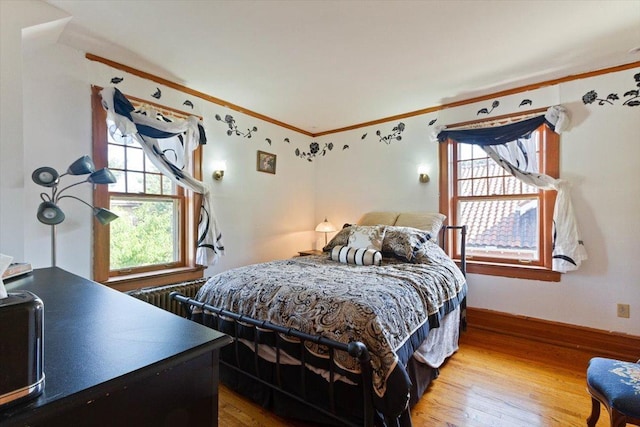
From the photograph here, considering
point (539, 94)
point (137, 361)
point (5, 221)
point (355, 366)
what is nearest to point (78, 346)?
point (137, 361)

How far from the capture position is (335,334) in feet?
4.93

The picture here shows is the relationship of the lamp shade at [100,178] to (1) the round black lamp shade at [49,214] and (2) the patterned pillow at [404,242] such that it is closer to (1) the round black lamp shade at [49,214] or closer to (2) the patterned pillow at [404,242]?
(1) the round black lamp shade at [49,214]

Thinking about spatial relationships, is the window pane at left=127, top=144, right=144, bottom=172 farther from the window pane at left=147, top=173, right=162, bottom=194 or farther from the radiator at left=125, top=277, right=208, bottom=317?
the radiator at left=125, top=277, right=208, bottom=317

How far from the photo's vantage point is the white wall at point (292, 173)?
1.85 meters

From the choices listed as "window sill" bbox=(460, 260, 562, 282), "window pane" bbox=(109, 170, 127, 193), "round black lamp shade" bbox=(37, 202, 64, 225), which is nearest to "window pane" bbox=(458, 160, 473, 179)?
"window sill" bbox=(460, 260, 562, 282)

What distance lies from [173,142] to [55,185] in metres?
1.14

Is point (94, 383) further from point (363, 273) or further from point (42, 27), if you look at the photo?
point (42, 27)

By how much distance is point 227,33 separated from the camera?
6.93 ft

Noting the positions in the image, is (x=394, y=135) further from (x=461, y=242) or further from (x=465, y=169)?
(x=461, y=242)

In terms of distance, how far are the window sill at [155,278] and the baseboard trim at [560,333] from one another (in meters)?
2.97

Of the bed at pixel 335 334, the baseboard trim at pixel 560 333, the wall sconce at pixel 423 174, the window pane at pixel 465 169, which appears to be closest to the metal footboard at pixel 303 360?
the bed at pixel 335 334

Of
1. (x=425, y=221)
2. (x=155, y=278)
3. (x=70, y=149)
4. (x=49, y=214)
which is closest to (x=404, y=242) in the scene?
(x=425, y=221)

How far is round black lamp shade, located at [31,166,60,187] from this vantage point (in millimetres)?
1921

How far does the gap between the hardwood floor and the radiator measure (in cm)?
97
